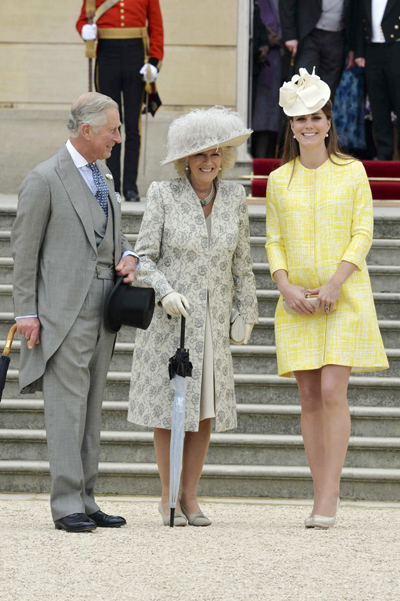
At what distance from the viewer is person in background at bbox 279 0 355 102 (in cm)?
914

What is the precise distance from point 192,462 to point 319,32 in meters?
5.70

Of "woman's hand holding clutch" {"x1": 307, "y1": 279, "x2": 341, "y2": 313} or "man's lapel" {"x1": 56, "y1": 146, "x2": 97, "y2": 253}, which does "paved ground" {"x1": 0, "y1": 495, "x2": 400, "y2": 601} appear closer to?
"woman's hand holding clutch" {"x1": 307, "y1": 279, "x2": 341, "y2": 313}

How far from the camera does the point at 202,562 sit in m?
3.75

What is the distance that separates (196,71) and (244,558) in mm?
6759

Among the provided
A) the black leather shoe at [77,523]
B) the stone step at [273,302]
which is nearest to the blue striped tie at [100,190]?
the black leather shoe at [77,523]

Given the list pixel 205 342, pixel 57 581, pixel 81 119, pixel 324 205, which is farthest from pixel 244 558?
pixel 81 119

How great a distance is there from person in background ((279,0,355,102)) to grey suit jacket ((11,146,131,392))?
5309 mm

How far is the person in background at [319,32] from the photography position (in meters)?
9.14

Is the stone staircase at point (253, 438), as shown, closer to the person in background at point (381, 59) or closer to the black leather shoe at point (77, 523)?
the black leather shoe at point (77, 523)

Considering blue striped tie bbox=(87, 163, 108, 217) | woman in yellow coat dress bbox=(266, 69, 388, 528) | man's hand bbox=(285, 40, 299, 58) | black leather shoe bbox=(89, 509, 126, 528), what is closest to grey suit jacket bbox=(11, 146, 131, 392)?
blue striped tie bbox=(87, 163, 108, 217)

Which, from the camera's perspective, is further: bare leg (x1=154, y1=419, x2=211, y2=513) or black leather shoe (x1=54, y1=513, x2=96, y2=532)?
bare leg (x1=154, y1=419, x2=211, y2=513)

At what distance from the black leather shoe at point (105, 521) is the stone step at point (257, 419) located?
141 cm

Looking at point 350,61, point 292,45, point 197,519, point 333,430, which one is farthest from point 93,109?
point 350,61

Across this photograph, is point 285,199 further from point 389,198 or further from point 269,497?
point 389,198
